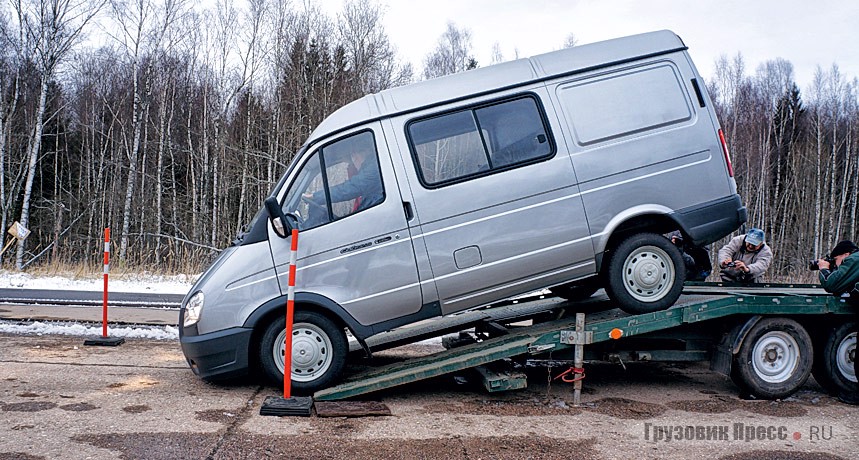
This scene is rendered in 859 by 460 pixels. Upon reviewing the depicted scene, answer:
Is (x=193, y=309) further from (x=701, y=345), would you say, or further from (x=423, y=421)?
(x=701, y=345)

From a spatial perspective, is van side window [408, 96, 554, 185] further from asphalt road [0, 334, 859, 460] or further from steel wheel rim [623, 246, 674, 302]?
asphalt road [0, 334, 859, 460]

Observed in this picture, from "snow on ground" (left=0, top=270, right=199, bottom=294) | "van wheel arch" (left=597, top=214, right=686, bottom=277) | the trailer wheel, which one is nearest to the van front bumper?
"van wheel arch" (left=597, top=214, right=686, bottom=277)

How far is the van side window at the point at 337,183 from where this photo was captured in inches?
246

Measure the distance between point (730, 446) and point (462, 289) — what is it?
2.48 m

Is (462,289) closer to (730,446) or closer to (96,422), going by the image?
(730,446)

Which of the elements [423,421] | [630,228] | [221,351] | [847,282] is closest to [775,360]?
[847,282]

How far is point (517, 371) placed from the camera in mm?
6484

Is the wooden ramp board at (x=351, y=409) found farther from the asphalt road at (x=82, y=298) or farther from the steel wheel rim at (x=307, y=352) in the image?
the asphalt road at (x=82, y=298)

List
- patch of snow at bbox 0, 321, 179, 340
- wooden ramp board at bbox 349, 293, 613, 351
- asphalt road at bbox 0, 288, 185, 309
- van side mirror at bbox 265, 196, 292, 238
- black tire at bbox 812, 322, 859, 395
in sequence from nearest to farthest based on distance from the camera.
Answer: van side mirror at bbox 265, 196, 292, 238, black tire at bbox 812, 322, 859, 395, wooden ramp board at bbox 349, 293, 613, 351, patch of snow at bbox 0, 321, 179, 340, asphalt road at bbox 0, 288, 185, 309

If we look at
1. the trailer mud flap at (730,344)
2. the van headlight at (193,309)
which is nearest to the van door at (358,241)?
the van headlight at (193,309)

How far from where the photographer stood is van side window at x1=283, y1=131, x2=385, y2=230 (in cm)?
625

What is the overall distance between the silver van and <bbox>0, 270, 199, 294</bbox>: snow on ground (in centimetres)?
1029

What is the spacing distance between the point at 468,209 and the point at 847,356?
153 inches

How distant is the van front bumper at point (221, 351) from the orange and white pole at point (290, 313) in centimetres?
47
